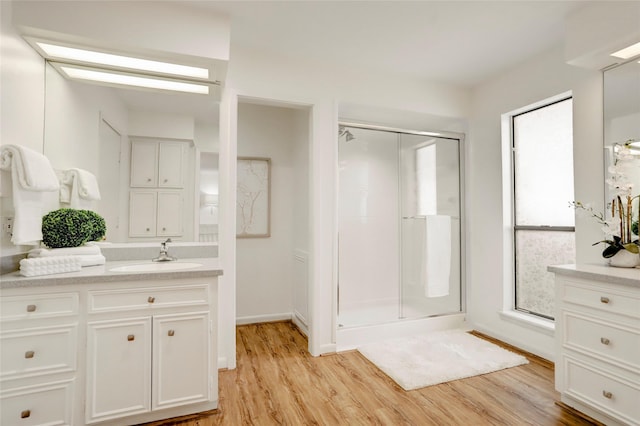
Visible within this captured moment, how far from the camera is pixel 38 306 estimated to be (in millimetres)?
1692

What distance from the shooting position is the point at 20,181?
1.72m

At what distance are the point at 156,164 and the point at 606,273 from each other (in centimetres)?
300

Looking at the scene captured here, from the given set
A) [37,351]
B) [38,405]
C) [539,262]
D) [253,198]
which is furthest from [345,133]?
[38,405]

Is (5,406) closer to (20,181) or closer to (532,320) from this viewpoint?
(20,181)

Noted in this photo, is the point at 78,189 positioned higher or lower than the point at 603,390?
higher

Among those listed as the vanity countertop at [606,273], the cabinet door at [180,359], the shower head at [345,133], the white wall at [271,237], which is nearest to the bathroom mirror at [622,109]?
the vanity countertop at [606,273]

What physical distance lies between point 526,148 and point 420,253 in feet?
4.74

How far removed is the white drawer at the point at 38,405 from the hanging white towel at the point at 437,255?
Result: 10.1 ft

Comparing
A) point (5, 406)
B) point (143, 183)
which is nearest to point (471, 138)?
point (143, 183)

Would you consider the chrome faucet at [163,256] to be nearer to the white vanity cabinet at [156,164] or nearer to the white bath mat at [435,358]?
the white vanity cabinet at [156,164]

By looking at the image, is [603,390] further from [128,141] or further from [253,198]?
[128,141]

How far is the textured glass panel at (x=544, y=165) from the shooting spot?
283 centimetres

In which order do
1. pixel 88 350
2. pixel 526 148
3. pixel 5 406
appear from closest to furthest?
pixel 5 406, pixel 88 350, pixel 526 148

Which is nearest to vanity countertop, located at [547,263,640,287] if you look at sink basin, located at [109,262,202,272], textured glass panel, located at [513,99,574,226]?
textured glass panel, located at [513,99,574,226]
